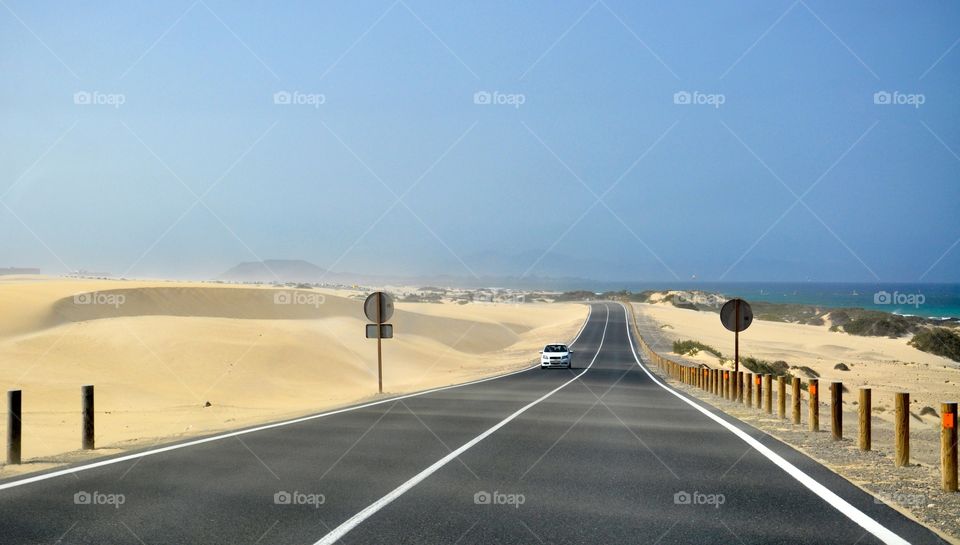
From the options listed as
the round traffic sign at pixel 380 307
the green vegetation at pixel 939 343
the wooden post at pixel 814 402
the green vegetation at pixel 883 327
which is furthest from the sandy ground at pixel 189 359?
the green vegetation at pixel 883 327

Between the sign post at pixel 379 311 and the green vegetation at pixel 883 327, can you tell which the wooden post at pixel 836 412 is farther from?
the green vegetation at pixel 883 327

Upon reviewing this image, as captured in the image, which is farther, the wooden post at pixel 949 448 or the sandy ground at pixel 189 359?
the sandy ground at pixel 189 359

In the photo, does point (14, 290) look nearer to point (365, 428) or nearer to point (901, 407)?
point (365, 428)

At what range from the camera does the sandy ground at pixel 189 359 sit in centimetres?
2164

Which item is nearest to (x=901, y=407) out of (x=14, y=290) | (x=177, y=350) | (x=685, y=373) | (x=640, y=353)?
(x=685, y=373)

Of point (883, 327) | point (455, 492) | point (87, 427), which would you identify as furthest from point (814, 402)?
point (883, 327)

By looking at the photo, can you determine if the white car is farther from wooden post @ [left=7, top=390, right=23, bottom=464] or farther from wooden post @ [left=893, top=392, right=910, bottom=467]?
wooden post @ [left=7, top=390, right=23, bottom=464]

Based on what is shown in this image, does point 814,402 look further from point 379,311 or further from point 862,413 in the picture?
point 379,311

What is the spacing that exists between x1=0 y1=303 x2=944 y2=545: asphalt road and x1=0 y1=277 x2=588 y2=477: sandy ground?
260 cm

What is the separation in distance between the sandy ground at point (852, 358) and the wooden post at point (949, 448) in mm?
16209

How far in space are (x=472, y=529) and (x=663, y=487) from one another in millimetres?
2861

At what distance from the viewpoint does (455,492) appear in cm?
874

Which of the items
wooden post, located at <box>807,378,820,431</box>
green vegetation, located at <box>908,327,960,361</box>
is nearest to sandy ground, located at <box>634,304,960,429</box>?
green vegetation, located at <box>908,327,960,361</box>

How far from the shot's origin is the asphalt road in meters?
6.98
